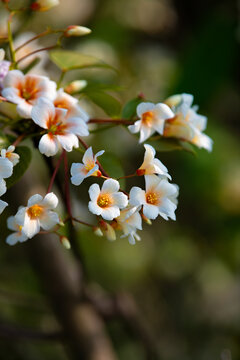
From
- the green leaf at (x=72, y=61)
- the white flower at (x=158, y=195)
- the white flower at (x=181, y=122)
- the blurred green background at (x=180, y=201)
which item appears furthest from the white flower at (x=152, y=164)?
the blurred green background at (x=180, y=201)

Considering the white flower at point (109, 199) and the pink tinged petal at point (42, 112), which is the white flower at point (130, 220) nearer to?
the white flower at point (109, 199)

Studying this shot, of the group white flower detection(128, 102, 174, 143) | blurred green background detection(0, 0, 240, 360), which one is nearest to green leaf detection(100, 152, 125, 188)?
white flower detection(128, 102, 174, 143)

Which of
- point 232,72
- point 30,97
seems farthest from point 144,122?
point 232,72

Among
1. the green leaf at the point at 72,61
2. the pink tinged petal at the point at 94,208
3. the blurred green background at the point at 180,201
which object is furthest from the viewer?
the blurred green background at the point at 180,201

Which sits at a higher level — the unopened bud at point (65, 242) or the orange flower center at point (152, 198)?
the orange flower center at point (152, 198)

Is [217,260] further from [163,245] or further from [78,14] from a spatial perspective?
[78,14]
